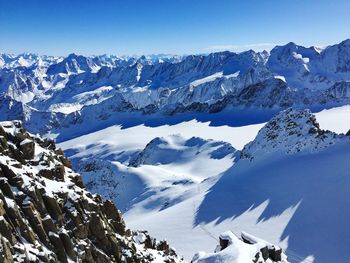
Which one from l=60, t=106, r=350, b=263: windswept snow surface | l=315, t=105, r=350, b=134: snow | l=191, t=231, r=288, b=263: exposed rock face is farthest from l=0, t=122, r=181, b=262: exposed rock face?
l=315, t=105, r=350, b=134: snow

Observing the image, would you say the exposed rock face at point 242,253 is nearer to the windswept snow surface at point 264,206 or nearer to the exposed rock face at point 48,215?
the exposed rock face at point 48,215

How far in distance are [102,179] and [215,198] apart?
69.3 meters

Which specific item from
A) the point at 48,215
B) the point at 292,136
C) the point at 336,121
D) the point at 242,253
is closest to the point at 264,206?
the point at 292,136

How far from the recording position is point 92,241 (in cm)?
3170

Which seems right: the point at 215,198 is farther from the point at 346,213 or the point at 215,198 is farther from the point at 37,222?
the point at 37,222

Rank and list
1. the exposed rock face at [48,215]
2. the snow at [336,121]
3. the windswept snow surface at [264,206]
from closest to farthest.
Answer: the exposed rock face at [48,215] < the windswept snow surface at [264,206] < the snow at [336,121]

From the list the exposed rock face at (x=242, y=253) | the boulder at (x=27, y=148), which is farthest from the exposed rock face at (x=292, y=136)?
the boulder at (x=27, y=148)

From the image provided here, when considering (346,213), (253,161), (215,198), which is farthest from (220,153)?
(346,213)

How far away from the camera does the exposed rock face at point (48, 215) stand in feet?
83.3

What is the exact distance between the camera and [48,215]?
92.4ft

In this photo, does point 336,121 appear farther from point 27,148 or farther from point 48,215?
point 48,215

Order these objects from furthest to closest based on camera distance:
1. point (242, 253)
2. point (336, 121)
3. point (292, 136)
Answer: point (336, 121), point (292, 136), point (242, 253)

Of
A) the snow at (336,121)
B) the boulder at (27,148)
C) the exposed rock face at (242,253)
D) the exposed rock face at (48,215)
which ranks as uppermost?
the boulder at (27,148)

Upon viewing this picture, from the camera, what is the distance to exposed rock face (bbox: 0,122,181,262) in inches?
1000
